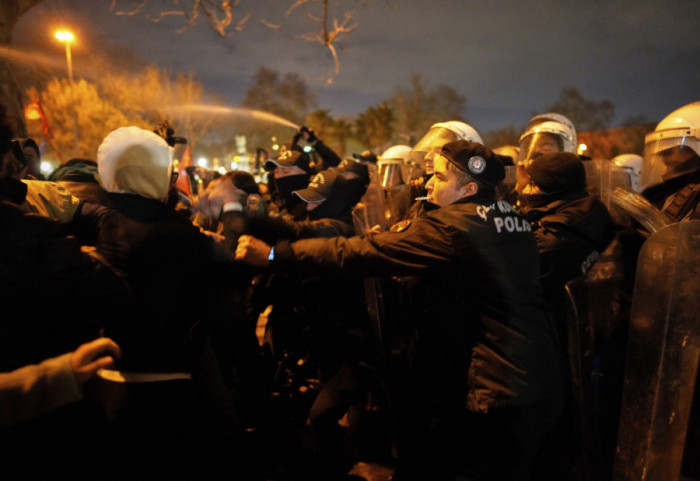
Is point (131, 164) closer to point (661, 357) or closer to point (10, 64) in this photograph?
point (661, 357)

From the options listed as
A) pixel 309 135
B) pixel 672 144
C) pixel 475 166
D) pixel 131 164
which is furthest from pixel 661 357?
pixel 309 135

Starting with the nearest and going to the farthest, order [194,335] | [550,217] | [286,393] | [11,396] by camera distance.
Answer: [11,396] < [194,335] < [550,217] < [286,393]

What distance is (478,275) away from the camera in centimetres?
231

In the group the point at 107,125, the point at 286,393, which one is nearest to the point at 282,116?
the point at 107,125

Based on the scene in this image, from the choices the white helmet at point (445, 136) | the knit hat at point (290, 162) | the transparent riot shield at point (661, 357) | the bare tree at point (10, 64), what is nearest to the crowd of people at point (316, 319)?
the transparent riot shield at point (661, 357)

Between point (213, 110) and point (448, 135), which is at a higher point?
point (213, 110)

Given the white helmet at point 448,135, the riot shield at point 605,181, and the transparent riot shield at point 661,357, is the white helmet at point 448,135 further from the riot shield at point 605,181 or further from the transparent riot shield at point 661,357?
the transparent riot shield at point 661,357

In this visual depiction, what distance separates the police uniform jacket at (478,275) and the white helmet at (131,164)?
28.3 inches

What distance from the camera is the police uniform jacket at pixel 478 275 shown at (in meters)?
2.29

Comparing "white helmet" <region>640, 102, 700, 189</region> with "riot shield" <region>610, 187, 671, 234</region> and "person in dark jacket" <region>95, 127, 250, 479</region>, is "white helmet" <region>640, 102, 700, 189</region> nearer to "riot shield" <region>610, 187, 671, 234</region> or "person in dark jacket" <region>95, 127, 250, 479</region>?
"riot shield" <region>610, 187, 671, 234</region>

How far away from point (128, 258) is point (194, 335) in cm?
51

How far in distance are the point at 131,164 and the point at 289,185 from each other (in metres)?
2.22

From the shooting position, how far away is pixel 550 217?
3.03 meters

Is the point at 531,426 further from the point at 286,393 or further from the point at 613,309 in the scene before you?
the point at 286,393
